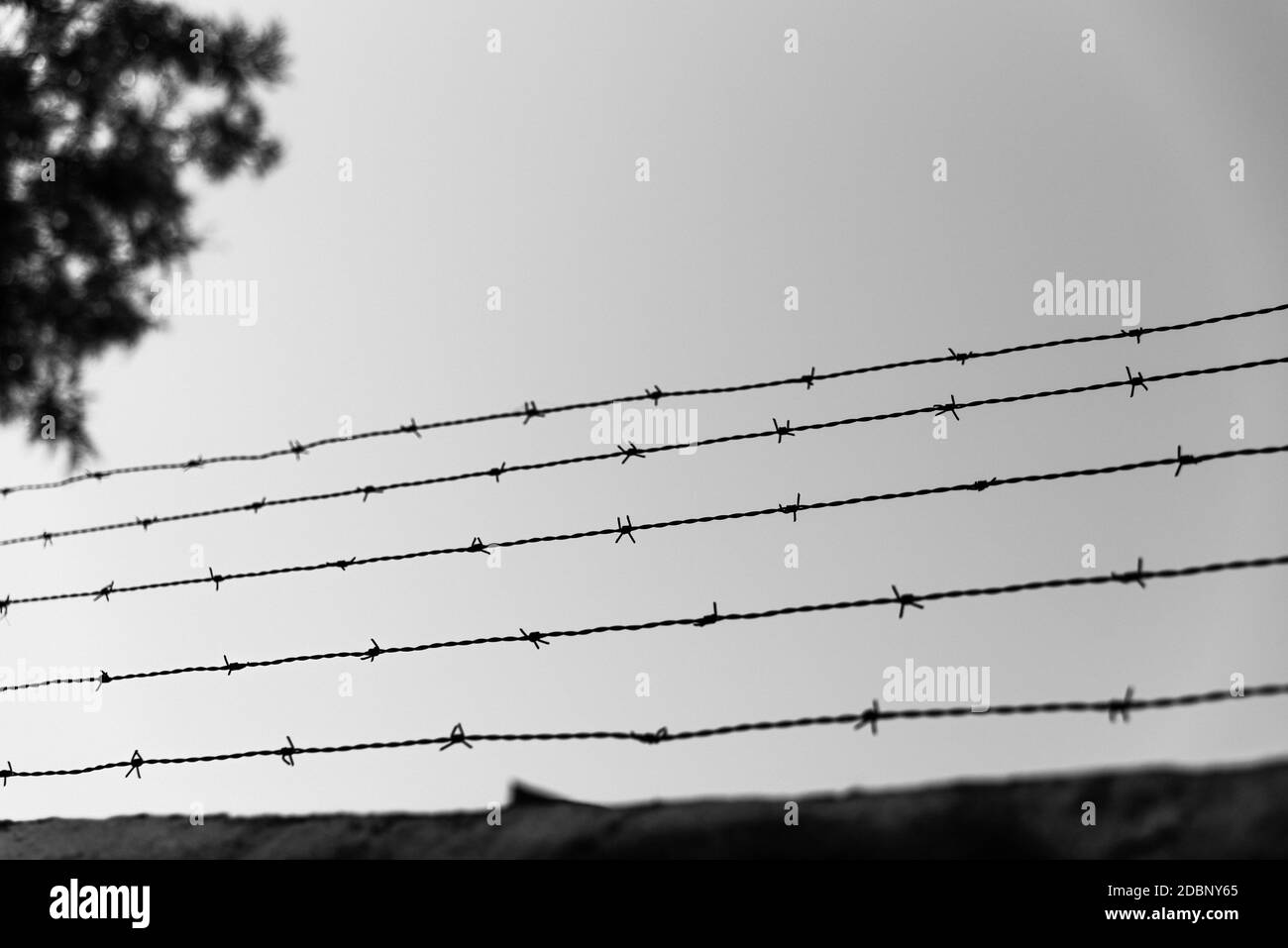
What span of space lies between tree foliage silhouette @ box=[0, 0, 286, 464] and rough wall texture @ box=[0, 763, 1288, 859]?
7.86 feet

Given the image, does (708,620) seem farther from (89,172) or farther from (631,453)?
(89,172)

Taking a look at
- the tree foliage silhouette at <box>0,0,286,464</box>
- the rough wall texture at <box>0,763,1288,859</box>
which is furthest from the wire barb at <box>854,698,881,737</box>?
the tree foliage silhouette at <box>0,0,286,464</box>

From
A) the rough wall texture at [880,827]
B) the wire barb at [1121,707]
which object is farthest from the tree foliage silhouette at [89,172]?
the wire barb at [1121,707]

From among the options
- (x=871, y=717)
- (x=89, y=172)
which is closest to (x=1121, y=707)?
(x=871, y=717)

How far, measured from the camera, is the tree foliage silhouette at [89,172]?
145 inches

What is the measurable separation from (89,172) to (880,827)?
3688 mm

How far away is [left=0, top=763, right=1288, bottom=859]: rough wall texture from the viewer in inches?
58.4

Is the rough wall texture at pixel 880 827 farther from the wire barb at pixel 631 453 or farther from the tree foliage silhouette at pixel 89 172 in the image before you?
the tree foliage silhouette at pixel 89 172

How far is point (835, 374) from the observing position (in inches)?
102
